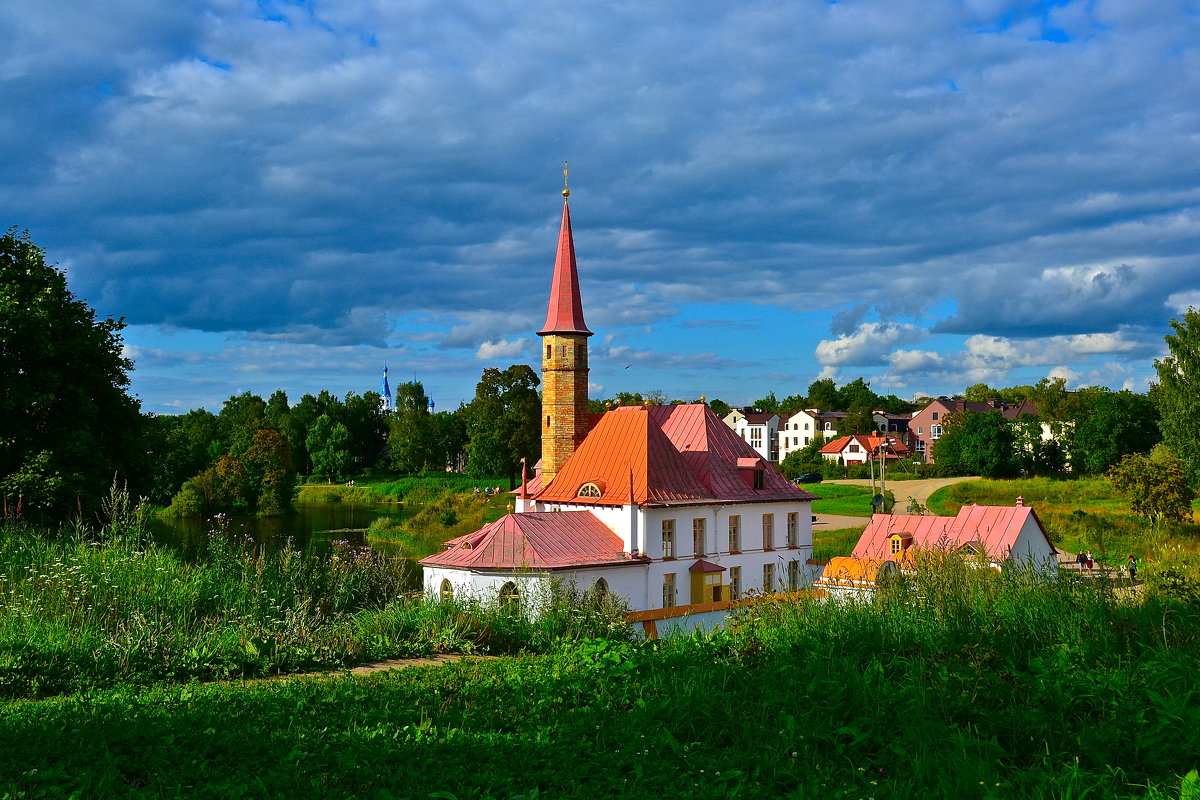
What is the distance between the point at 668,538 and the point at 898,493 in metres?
41.4

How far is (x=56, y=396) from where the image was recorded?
2416 centimetres

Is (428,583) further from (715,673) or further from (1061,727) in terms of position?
(1061,727)

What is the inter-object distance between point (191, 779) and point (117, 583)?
18.4ft

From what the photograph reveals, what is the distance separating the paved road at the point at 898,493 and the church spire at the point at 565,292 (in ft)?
60.6

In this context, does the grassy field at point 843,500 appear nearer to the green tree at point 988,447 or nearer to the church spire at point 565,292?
the green tree at point 988,447

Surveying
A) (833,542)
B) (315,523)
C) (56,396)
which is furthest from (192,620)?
(315,523)

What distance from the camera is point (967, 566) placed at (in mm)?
9617

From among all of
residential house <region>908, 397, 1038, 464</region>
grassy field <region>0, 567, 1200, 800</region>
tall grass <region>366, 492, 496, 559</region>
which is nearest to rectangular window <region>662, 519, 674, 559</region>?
tall grass <region>366, 492, 496, 559</region>

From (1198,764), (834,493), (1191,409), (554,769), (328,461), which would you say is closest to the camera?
(1198,764)

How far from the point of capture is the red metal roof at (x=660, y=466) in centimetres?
2886

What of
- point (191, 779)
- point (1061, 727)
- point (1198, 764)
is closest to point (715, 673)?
point (1061, 727)

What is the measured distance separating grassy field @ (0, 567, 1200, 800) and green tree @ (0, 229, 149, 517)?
A: 1816cm

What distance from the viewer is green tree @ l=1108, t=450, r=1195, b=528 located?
3866 centimetres

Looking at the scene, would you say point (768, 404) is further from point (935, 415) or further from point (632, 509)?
point (632, 509)
